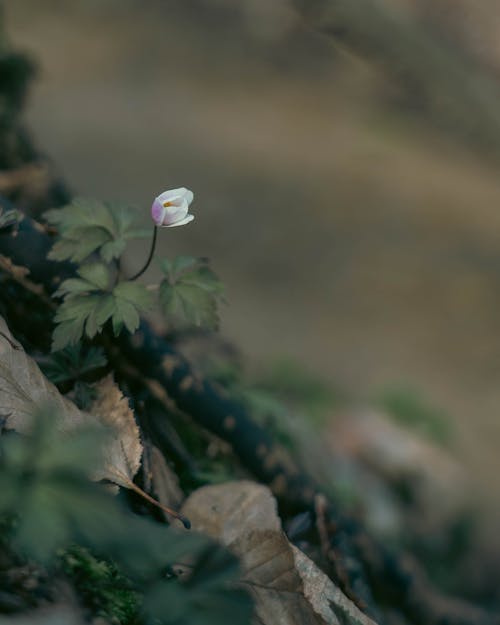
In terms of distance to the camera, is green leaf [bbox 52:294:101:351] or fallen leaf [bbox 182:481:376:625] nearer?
fallen leaf [bbox 182:481:376:625]

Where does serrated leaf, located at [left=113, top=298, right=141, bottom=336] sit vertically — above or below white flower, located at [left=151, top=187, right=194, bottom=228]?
below

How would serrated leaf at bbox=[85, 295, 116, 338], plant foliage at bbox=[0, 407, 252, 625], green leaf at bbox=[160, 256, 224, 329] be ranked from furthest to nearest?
green leaf at bbox=[160, 256, 224, 329] < serrated leaf at bbox=[85, 295, 116, 338] < plant foliage at bbox=[0, 407, 252, 625]

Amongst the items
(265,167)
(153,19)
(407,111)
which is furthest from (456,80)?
(153,19)

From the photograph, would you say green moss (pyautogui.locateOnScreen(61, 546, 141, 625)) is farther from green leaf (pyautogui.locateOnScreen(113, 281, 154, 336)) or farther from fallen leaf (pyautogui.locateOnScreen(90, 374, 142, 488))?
green leaf (pyautogui.locateOnScreen(113, 281, 154, 336))

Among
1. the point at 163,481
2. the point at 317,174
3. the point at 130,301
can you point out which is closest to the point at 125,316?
the point at 130,301

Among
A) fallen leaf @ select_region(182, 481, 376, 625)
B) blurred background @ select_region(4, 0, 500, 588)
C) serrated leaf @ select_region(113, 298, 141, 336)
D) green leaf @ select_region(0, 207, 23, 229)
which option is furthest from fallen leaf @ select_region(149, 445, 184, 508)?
blurred background @ select_region(4, 0, 500, 588)

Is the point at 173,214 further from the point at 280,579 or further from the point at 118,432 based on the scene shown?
the point at 280,579
